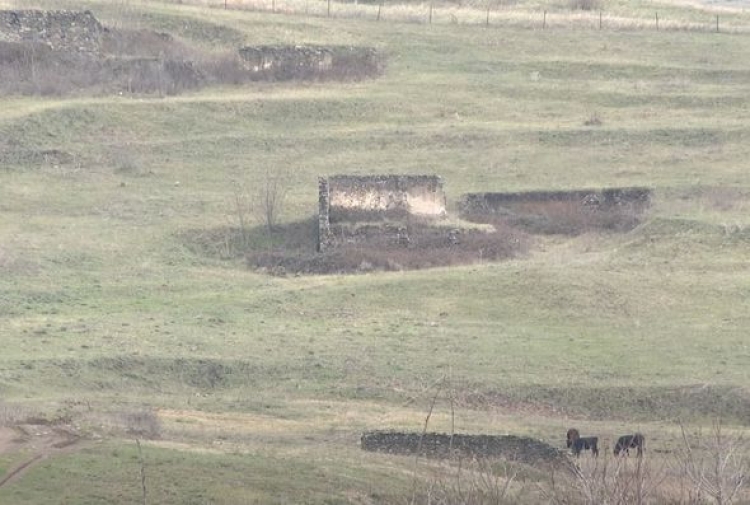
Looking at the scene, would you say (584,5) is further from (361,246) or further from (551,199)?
(361,246)

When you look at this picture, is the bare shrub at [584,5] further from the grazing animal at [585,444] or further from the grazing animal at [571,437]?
the grazing animal at [585,444]

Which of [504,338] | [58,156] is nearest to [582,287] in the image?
[504,338]

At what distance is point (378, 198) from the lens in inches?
2071

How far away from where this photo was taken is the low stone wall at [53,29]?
2611 inches

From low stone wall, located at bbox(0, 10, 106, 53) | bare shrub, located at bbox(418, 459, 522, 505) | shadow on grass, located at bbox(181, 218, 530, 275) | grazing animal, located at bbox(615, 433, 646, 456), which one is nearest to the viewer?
bare shrub, located at bbox(418, 459, 522, 505)

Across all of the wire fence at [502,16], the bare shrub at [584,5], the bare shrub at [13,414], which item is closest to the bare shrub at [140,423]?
the bare shrub at [13,414]

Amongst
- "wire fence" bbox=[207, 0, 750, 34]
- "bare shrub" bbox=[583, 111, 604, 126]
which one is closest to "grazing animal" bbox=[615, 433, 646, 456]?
"bare shrub" bbox=[583, 111, 604, 126]

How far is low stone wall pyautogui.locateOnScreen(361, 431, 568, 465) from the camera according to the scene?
33062 mm

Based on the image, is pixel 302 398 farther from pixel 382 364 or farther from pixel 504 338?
pixel 504 338

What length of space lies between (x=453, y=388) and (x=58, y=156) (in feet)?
75.6

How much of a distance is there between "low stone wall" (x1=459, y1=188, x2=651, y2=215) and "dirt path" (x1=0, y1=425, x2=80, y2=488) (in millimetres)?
24545

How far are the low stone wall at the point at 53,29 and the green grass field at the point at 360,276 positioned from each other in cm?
382

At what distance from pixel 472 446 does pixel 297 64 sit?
3567cm

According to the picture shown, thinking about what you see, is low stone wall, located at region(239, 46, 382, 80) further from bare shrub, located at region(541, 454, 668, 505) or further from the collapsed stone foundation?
bare shrub, located at region(541, 454, 668, 505)
